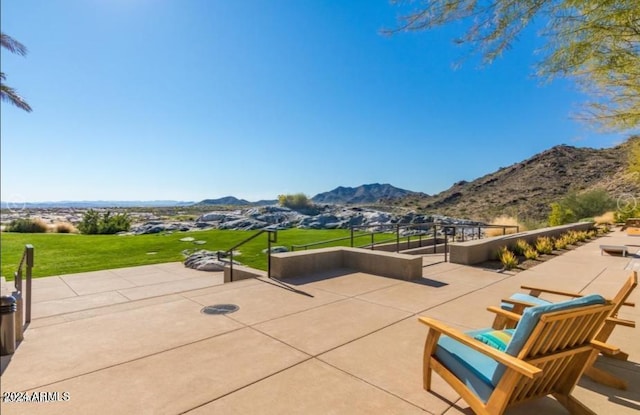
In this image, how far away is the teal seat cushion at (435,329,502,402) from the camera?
8.57ft

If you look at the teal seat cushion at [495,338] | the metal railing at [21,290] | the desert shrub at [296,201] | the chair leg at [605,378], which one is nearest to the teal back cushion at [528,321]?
the teal seat cushion at [495,338]

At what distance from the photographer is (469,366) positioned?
9.12 ft

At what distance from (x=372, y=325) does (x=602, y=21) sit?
5346mm

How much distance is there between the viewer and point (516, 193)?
180ft

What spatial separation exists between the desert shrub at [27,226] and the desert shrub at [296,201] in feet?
64.5

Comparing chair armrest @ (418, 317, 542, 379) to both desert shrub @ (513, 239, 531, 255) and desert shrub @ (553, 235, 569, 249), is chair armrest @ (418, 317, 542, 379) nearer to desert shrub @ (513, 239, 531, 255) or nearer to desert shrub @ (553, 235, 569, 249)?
desert shrub @ (513, 239, 531, 255)

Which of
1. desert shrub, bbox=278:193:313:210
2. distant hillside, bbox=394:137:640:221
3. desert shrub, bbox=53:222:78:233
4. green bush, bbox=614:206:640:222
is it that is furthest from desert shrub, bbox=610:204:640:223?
desert shrub, bbox=53:222:78:233

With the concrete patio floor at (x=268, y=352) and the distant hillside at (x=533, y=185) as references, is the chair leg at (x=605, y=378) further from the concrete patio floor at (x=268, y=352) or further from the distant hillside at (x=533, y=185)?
the distant hillside at (x=533, y=185)

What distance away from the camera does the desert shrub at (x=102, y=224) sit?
22777mm

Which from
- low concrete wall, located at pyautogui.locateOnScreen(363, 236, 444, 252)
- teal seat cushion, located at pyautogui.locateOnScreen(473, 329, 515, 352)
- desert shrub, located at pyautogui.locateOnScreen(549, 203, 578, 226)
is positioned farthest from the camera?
desert shrub, located at pyautogui.locateOnScreen(549, 203, 578, 226)

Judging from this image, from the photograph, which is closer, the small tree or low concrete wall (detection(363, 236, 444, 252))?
low concrete wall (detection(363, 236, 444, 252))

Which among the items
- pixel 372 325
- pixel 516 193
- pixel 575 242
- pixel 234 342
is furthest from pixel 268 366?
pixel 516 193

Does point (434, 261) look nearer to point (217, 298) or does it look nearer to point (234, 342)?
point (217, 298)

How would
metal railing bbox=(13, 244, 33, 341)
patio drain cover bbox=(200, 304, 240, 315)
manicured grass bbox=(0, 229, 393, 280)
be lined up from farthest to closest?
manicured grass bbox=(0, 229, 393, 280), patio drain cover bbox=(200, 304, 240, 315), metal railing bbox=(13, 244, 33, 341)
